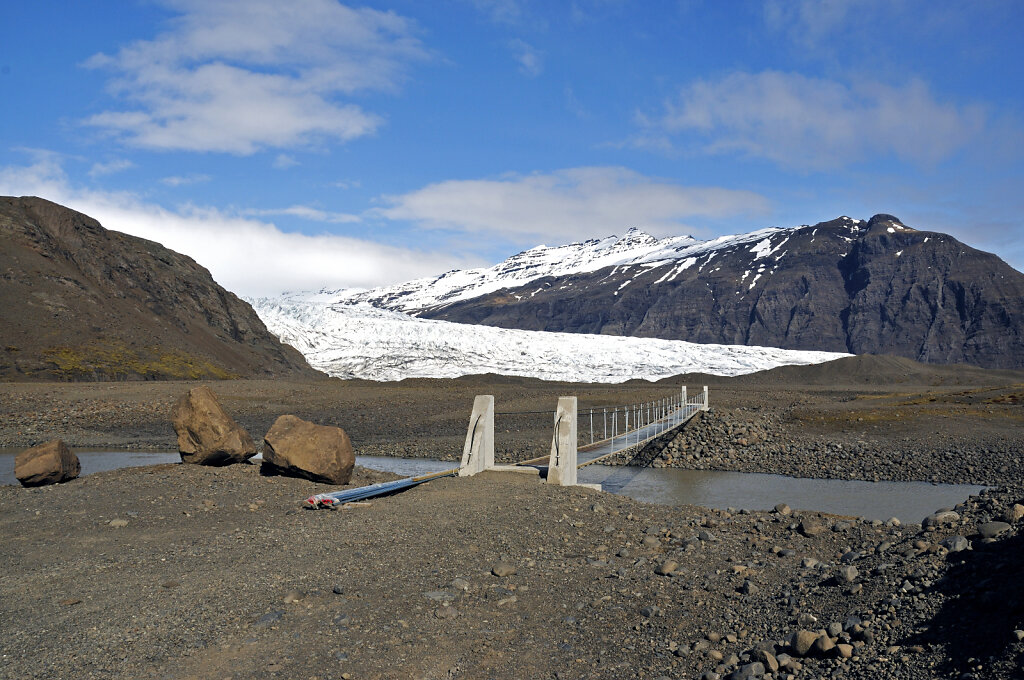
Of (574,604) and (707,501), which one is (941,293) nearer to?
(707,501)

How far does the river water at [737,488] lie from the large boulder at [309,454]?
21.5 ft

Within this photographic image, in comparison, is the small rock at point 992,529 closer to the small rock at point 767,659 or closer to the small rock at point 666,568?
the small rock at point 666,568

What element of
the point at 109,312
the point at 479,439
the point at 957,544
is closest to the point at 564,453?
the point at 479,439

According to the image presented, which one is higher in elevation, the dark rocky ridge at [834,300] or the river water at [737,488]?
the dark rocky ridge at [834,300]

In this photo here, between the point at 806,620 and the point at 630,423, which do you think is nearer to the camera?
the point at 806,620

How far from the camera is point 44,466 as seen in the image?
10.9 m

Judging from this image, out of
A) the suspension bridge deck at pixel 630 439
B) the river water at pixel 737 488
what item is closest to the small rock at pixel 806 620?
the suspension bridge deck at pixel 630 439

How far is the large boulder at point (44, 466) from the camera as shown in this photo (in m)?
10.9

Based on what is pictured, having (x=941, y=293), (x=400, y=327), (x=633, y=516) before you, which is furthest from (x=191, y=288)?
(x=941, y=293)

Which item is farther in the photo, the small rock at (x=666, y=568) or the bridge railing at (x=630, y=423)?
the bridge railing at (x=630, y=423)

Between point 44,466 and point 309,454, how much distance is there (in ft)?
11.6

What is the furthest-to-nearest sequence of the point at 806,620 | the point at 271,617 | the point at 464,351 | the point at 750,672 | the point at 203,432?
1. the point at 464,351
2. the point at 203,432
3. the point at 271,617
4. the point at 806,620
5. the point at 750,672

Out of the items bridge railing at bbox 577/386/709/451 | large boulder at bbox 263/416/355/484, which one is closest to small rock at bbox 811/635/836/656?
large boulder at bbox 263/416/355/484

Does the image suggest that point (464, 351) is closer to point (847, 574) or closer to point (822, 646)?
point (847, 574)
